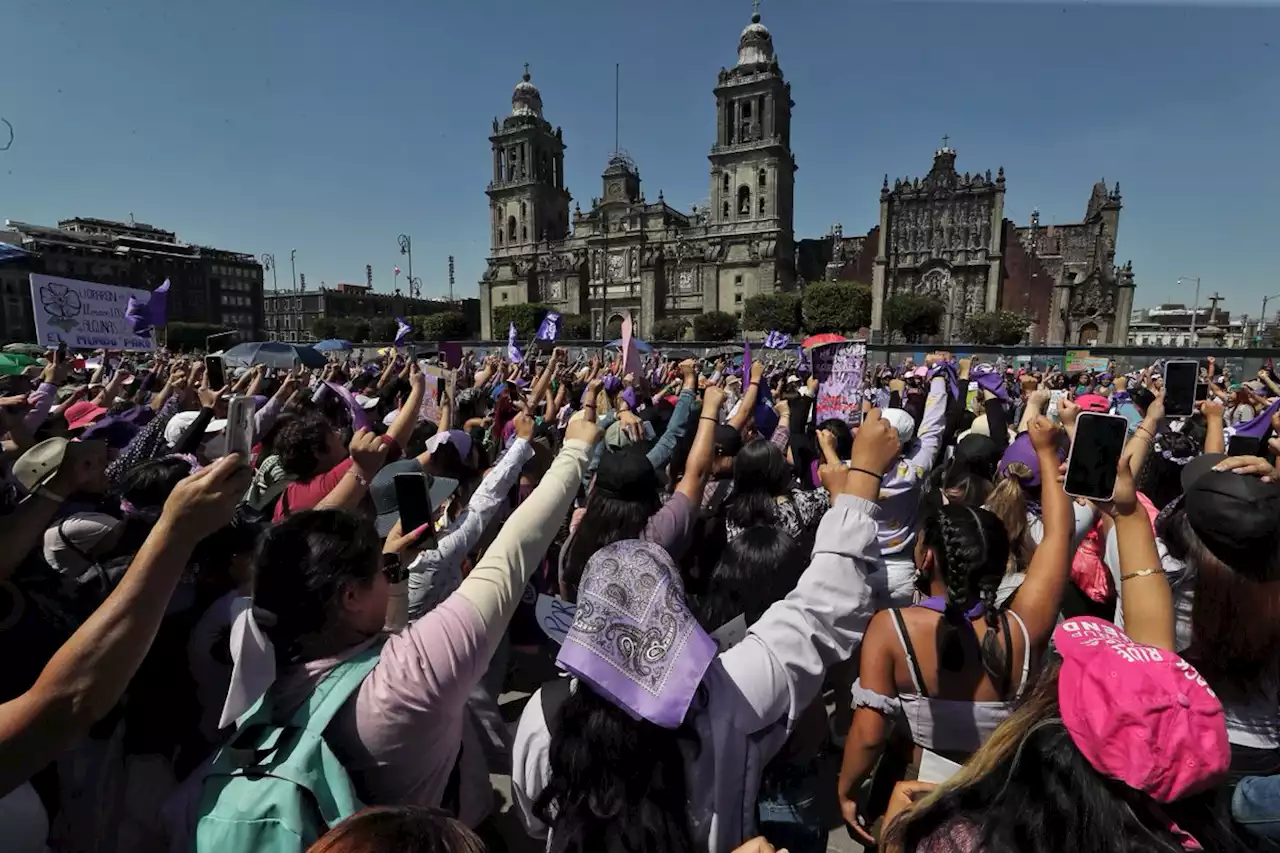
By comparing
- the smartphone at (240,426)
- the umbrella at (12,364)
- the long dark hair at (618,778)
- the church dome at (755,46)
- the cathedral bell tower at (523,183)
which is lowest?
the long dark hair at (618,778)

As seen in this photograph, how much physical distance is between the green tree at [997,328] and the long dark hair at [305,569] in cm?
5986

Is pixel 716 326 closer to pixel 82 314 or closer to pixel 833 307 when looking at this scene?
pixel 833 307

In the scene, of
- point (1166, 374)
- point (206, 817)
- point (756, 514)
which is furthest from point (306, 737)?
point (1166, 374)

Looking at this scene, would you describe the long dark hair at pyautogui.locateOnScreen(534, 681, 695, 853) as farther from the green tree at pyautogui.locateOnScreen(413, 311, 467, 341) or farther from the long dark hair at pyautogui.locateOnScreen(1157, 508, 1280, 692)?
the green tree at pyautogui.locateOnScreen(413, 311, 467, 341)

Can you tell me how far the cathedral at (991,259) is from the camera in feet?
194

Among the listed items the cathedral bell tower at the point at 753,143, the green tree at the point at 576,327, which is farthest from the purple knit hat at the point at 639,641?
the green tree at the point at 576,327

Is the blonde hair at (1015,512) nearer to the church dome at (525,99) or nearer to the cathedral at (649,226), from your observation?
the cathedral at (649,226)

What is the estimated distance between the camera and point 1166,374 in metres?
5.44

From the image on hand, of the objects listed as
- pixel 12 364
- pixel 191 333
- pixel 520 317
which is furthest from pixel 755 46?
pixel 12 364

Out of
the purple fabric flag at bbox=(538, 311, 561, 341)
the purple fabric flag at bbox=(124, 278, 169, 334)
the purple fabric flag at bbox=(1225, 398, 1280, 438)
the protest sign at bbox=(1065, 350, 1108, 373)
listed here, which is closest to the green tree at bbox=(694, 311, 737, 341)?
the protest sign at bbox=(1065, 350, 1108, 373)

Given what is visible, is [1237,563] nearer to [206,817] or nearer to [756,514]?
[756,514]

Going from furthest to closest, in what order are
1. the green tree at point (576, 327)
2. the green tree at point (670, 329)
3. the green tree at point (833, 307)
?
the green tree at point (576, 327) < the green tree at point (670, 329) < the green tree at point (833, 307)

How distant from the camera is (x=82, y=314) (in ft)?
25.5

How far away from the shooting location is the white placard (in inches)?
292
